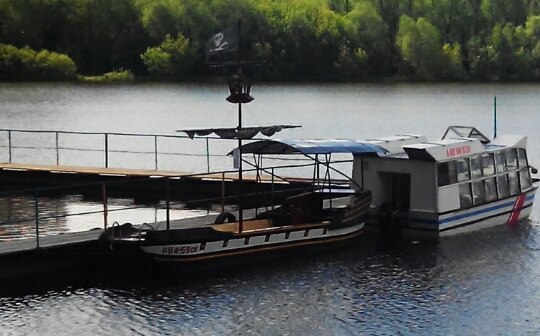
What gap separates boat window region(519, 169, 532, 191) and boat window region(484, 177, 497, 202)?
68.9 inches

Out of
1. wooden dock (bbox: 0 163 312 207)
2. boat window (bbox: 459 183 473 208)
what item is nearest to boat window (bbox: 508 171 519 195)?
boat window (bbox: 459 183 473 208)

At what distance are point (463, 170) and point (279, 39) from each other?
11291cm

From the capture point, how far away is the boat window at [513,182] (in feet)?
118

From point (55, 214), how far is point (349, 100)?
75.5 m

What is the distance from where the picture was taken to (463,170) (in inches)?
1335

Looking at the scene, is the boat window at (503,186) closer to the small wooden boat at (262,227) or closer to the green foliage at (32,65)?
the small wooden boat at (262,227)

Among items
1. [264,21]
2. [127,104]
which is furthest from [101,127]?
[264,21]

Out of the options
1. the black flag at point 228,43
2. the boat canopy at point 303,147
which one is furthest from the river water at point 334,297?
the black flag at point 228,43

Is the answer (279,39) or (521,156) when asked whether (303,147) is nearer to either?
(521,156)

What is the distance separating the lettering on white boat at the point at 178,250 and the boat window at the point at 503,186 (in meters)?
12.5

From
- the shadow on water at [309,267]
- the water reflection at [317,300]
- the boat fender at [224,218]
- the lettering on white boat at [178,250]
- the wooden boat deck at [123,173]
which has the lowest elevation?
the water reflection at [317,300]

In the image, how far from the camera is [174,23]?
148875 millimetres

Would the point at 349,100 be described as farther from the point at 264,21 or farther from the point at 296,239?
the point at 296,239

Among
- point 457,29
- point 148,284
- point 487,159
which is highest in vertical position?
point 457,29
